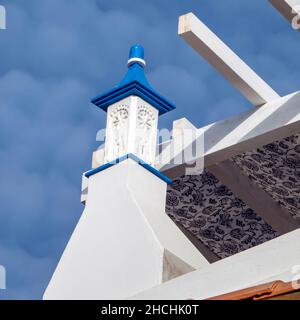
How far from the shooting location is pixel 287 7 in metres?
7.79

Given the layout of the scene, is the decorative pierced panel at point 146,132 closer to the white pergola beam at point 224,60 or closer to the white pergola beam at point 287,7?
the white pergola beam at point 224,60

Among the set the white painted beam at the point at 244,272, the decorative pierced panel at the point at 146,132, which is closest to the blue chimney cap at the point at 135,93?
the decorative pierced panel at the point at 146,132

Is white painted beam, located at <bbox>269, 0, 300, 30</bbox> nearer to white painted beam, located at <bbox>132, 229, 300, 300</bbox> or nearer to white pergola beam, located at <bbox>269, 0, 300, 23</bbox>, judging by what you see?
white pergola beam, located at <bbox>269, 0, 300, 23</bbox>

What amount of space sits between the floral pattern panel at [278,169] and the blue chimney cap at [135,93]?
1144 mm

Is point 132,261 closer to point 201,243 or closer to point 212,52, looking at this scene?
point 212,52

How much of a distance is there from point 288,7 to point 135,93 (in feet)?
5.28

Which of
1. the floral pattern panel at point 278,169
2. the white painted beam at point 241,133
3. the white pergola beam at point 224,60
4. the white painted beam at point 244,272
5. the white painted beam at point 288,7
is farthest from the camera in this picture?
the floral pattern panel at point 278,169

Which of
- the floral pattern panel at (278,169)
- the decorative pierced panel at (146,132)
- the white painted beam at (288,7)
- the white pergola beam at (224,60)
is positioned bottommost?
the decorative pierced panel at (146,132)

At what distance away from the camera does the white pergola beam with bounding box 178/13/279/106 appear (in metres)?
8.52

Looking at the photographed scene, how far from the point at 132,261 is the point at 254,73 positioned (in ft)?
7.65

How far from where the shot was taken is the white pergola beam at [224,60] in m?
8.52

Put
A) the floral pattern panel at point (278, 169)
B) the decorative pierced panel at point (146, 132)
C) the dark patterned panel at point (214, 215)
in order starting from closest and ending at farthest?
the decorative pierced panel at point (146, 132)
the floral pattern panel at point (278, 169)
the dark patterned panel at point (214, 215)

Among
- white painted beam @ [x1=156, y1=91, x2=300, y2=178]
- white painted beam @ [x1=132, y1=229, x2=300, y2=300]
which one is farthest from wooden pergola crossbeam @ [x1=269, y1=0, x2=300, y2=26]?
white painted beam @ [x1=132, y1=229, x2=300, y2=300]

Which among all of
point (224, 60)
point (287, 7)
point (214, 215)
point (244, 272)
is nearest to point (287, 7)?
point (287, 7)
